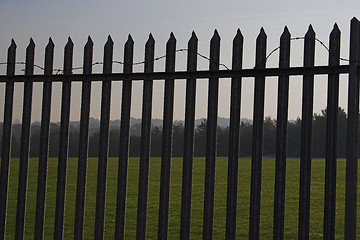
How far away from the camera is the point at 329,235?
439 centimetres

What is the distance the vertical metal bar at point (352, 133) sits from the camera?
14.3ft

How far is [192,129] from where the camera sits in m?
4.83

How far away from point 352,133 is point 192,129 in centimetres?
145

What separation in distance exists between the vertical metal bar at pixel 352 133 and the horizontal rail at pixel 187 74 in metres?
0.10

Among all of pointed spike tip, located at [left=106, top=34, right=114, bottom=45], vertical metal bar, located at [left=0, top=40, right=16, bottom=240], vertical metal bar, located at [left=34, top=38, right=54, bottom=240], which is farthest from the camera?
vertical metal bar, located at [left=0, top=40, right=16, bottom=240]

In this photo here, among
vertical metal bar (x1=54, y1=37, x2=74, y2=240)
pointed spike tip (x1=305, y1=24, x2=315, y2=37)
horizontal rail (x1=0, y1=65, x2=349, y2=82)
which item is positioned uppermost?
pointed spike tip (x1=305, y1=24, x2=315, y2=37)

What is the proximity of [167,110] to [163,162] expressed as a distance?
0.51m

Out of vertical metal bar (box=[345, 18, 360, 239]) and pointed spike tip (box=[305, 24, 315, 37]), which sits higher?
pointed spike tip (box=[305, 24, 315, 37])

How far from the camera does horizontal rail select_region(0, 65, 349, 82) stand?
442 centimetres

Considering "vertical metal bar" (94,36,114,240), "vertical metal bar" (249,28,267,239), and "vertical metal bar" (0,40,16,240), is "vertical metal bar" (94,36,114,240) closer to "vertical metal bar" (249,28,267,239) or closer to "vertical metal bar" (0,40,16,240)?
"vertical metal bar" (0,40,16,240)

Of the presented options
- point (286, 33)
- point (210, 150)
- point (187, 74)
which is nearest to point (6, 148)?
point (187, 74)

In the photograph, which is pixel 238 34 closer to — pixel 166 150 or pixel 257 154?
pixel 257 154

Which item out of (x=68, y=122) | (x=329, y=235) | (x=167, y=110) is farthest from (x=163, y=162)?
(x=329, y=235)

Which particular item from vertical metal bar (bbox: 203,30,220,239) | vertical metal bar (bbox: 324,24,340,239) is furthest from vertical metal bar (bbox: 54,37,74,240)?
vertical metal bar (bbox: 324,24,340,239)
